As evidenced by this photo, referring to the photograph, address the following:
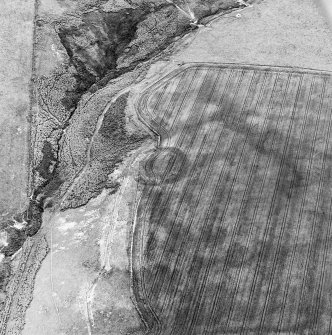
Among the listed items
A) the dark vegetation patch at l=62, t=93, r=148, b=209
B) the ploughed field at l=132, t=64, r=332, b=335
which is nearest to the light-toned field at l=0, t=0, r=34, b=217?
the dark vegetation patch at l=62, t=93, r=148, b=209

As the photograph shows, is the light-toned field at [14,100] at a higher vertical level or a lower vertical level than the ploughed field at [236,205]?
higher

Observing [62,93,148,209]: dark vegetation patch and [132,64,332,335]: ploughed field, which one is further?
[62,93,148,209]: dark vegetation patch

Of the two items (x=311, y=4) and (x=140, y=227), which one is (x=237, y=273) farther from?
(x=311, y=4)

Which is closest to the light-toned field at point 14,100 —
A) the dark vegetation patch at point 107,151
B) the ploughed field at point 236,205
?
the dark vegetation patch at point 107,151

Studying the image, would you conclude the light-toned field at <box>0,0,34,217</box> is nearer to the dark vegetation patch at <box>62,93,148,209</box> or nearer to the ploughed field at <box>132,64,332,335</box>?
the dark vegetation patch at <box>62,93,148,209</box>

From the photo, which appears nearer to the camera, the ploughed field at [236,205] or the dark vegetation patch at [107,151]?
the ploughed field at [236,205]

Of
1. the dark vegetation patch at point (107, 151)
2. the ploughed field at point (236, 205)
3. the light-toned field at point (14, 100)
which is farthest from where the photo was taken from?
the light-toned field at point (14, 100)

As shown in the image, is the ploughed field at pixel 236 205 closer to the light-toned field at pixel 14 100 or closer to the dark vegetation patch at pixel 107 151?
the dark vegetation patch at pixel 107 151

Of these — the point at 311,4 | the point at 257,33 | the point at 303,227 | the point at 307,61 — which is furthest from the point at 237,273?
the point at 311,4

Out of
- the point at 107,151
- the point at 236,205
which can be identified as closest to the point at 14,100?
the point at 107,151
